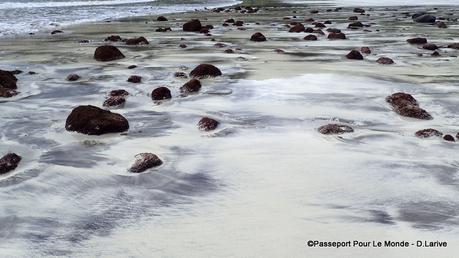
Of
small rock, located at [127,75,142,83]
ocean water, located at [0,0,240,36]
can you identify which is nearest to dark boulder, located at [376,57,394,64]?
small rock, located at [127,75,142,83]

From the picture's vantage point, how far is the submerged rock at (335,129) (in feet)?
16.8

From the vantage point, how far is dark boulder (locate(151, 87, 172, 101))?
6.61 metres

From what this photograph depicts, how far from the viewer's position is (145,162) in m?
4.30

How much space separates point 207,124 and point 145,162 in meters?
1.25

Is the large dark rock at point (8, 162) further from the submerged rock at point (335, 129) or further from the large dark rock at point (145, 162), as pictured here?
the submerged rock at point (335, 129)

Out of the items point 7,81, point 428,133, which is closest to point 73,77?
point 7,81

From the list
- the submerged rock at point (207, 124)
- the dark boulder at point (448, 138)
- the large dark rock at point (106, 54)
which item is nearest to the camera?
the dark boulder at point (448, 138)

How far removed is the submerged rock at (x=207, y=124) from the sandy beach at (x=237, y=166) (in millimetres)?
70

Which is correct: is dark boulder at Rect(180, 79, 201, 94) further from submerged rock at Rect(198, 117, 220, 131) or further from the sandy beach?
submerged rock at Rect(198, 117, 220, 131)

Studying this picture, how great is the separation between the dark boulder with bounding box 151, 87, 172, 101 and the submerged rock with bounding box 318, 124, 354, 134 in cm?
236

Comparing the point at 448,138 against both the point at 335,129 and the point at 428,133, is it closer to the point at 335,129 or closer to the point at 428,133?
the point at 428,133

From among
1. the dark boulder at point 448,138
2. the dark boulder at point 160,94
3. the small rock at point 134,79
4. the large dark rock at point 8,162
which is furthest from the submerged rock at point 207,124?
the small rock at point 134,79

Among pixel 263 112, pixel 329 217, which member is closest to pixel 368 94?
pixel 263 112

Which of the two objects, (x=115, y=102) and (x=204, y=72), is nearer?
(x=115, y=102)
